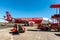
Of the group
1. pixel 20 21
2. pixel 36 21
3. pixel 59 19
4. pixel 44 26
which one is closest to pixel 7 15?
pixel 20 21

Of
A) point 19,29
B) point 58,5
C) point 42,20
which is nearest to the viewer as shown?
point 19,29

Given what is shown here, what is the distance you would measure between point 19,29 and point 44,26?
36.2ft

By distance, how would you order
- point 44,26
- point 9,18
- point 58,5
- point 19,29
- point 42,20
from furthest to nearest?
point 9,18 → point 42,20 → point 44,26 → point 58,5 → point 19,29

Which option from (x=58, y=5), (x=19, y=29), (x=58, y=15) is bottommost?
(x=19, y=29)

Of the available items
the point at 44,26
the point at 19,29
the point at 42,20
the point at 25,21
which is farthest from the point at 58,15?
the point at 25,21

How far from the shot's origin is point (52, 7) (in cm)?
3325

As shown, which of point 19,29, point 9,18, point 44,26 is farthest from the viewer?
point 9,18

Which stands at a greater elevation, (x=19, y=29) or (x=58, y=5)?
(x=58, y=5)

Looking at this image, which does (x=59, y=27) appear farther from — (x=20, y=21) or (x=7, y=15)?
(x=7, y=15)

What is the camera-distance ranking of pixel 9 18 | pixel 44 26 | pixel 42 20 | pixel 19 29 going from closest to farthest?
pixel 19 29, pixel 44 26, pixel 42 20, pixel 9 18

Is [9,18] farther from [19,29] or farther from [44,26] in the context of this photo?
[19,29]

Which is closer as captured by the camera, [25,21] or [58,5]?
[58,5]

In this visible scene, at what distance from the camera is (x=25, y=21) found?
8125 centimetres

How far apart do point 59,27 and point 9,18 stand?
5772 centimetres
